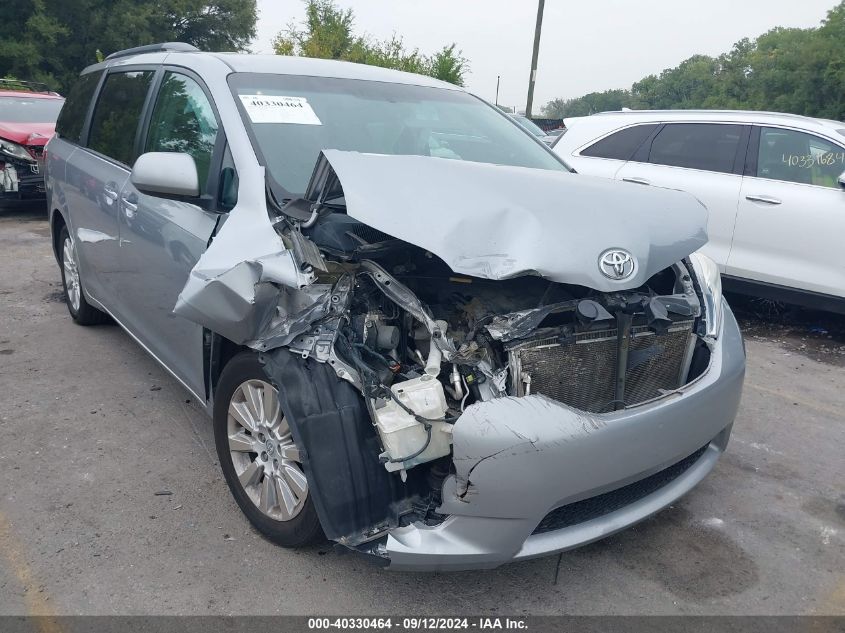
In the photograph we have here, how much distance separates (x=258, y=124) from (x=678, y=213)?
5.89 feet

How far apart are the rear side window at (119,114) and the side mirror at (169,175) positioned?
1.05 meters

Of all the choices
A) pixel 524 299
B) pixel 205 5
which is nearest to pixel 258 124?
pixel 524 299

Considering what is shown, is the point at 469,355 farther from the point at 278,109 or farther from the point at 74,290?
the point at 74,290

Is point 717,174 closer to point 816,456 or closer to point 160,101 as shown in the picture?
point 816,456

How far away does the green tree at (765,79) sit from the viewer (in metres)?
44.1

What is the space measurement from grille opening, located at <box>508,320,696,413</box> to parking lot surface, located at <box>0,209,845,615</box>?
0.70 m

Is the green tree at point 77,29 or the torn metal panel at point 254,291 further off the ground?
the green tree at point 77,29

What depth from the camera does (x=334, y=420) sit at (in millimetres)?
2230

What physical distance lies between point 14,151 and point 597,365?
9.11 metres

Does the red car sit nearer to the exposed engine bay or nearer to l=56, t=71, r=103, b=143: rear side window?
l=56, t=71, r=103, b=143: rear side window

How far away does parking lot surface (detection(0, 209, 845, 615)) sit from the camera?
8.06ft

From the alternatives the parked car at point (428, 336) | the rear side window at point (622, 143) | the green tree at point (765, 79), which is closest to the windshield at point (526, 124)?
the rear side window at point (622, 143)

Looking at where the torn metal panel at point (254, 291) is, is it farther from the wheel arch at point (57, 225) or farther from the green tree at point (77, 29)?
the green tree at point (77, 29)

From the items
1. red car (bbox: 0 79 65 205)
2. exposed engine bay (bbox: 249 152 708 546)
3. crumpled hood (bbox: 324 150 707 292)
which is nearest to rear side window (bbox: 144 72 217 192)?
exposed engine bay (bbox: 249 152 708 546)
